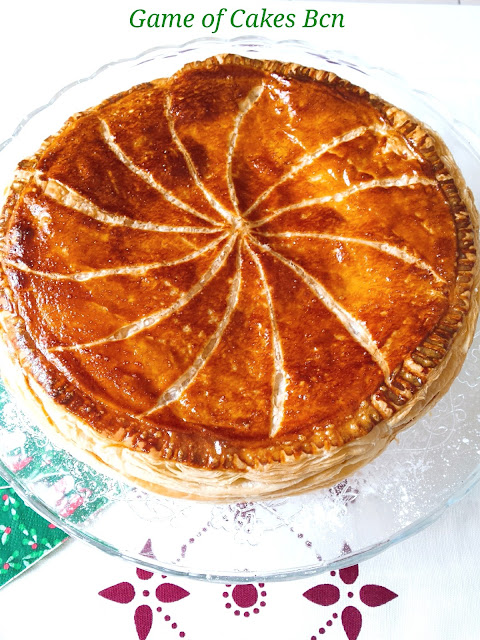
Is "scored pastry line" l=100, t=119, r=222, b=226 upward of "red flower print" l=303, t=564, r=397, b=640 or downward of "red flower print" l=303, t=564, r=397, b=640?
upward

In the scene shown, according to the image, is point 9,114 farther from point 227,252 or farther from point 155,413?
point 155,413

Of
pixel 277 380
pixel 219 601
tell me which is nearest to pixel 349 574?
pixel 219 601

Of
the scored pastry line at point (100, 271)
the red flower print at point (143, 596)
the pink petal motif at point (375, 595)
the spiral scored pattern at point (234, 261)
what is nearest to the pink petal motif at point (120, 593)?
the red flower print at point (143, 596)

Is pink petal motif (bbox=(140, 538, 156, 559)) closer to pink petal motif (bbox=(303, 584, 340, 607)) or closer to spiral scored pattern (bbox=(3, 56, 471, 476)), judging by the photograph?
spiral scored pattern (bbox=(3, 56, 471, 476))

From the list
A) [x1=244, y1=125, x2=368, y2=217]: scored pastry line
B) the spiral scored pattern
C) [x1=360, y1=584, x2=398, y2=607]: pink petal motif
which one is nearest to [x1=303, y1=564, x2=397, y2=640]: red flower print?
[x1=360, y1=584, x2=398, y2=607]: pink petal motif

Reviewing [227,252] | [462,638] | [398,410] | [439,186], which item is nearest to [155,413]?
[227,252]
